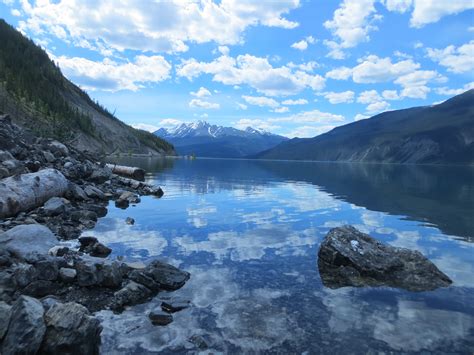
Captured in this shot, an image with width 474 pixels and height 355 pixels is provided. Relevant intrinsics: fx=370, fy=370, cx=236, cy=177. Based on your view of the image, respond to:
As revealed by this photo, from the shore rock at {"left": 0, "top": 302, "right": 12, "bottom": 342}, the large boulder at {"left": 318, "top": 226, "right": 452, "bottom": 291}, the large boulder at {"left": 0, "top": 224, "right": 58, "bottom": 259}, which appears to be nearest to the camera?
the shore rock at {"left": 0, "top": 302, "right": 12, "bottom": 342}

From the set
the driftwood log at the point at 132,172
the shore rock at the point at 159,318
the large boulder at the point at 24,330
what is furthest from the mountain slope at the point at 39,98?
the large boulder at the point at 24,330

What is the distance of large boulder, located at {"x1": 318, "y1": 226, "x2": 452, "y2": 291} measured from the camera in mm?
13812

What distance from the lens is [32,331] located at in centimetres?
760

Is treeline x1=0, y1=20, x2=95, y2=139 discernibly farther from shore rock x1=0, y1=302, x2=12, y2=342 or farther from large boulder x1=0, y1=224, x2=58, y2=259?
shore rock x1=0, y1=302, x2=12, y2=342

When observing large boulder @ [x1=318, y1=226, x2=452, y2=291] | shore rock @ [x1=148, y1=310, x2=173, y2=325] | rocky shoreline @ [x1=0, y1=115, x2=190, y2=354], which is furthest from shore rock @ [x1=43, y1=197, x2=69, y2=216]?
large boulder @ [x1=318, y1=226, x2=452, y2=291]

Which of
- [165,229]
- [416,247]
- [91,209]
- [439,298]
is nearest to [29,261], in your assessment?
[165,229]

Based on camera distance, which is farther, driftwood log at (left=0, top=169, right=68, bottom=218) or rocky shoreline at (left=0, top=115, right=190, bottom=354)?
driftwood log at (left=0, top=169, right=68, bottom=218)

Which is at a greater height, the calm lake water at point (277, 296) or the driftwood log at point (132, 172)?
the driftwood log at point (132, 172)

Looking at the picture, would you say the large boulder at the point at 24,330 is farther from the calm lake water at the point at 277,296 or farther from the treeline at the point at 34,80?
the treeline at the point at 34,80

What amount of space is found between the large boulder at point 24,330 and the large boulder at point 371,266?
9316mm

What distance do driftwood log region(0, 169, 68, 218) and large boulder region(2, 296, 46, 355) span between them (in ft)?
39.7

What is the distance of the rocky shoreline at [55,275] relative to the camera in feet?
25.5

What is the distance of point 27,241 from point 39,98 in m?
150

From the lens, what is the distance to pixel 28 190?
20.3 m
